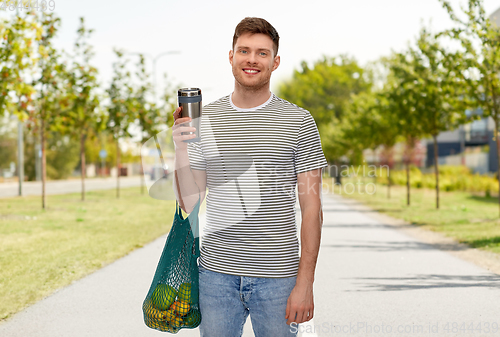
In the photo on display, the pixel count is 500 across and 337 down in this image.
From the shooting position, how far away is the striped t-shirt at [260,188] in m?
2.43

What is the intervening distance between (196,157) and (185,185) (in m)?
0.15

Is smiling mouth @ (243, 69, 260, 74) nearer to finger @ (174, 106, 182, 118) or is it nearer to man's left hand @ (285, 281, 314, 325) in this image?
finger @ (174, 106, 182, 118)

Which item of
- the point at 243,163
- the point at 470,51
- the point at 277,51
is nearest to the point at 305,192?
the point at 243,163

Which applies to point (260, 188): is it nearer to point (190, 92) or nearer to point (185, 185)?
point (185, 185)

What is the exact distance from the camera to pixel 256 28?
249 cm

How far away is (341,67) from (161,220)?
4891 cm

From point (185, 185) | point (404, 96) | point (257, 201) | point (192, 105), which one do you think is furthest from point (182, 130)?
point (404, 96)

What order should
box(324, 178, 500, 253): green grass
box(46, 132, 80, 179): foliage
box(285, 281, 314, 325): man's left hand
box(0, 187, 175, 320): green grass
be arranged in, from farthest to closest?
box(46, 132, 80, 179): foliage
box(324, 178, 500, 253): green grass
box(0, 187, 175, 320): green grass
box(285, 281, 314, 325): man's left hand

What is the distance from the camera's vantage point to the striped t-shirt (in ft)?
7.97

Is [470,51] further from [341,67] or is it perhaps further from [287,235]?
[341,67]

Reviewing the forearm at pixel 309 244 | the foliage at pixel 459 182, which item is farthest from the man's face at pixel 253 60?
the foliage at pixel 459 182

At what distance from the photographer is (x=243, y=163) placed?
2.47m

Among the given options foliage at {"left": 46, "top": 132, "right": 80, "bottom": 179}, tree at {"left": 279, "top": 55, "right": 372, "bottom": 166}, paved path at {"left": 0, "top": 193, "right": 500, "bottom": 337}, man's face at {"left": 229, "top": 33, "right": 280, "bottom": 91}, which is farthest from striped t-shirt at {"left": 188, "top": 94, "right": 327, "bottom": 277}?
foliage at {"left": 46, "top": 132, "right": 80, "bottom": 179}

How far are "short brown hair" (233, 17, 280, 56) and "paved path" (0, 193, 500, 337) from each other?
321 centimetres
